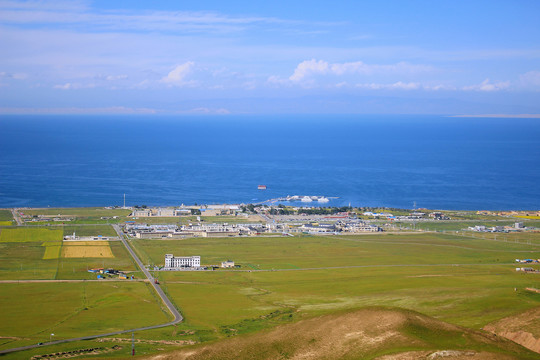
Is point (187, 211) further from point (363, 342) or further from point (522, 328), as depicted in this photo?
point (363, 342)

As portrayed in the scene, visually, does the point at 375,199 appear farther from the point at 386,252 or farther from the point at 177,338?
the point at 177,338

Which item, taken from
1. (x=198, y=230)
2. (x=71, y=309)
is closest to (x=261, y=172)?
(x=198, y=230)

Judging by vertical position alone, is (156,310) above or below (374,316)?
below

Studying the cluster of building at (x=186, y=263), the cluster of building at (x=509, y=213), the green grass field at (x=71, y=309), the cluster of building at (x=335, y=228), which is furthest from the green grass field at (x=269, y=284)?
the cluster of building at (x=509, y=213)

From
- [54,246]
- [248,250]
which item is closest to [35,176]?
[54,246]

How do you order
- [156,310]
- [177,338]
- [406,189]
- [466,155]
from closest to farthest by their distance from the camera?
[177,338] < [156,310] < [406,189] < [466,155]

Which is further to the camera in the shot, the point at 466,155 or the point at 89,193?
the point at 466,155

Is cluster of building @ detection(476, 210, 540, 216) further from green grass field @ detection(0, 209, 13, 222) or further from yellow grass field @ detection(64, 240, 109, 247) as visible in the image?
green grass field @ detection(0, 209, 13, 222)

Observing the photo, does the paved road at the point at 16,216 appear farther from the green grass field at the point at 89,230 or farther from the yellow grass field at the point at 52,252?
the yellow grass field at the point at 52,252
